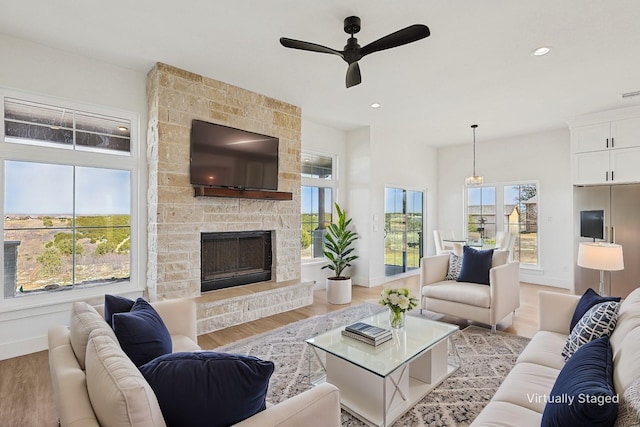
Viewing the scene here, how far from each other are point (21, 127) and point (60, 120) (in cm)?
31

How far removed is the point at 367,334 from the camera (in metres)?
2.34

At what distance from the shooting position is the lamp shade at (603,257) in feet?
8.36

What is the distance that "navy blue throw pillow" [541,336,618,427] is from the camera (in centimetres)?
92

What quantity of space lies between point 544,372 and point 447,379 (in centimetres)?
87

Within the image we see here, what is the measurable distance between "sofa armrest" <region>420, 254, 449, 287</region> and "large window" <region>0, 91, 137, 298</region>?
3453mm

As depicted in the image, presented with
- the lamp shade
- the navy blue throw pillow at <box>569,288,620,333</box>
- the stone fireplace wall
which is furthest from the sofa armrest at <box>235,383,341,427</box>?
the stone fireplace wall

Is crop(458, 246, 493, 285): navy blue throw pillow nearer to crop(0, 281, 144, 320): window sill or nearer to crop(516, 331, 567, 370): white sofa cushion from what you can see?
crop(516, 331, 567, 370): white sofa cushion

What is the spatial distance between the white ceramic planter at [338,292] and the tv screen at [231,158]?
1657 millimetres

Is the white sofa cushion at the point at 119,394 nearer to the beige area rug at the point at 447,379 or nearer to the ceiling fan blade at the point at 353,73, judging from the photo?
the beige area rug at the point at 447,379

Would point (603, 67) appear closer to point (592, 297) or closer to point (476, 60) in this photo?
point (476, 60)

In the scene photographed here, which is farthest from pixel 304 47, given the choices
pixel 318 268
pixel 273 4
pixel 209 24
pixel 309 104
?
pixel 318 268

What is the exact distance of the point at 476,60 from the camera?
3295 mm

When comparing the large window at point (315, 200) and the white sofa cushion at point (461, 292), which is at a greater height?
the large window at point (315, 200)

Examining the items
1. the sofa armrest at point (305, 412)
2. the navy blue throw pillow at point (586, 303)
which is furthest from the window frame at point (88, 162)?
the navy blue throw pillow at point (586, 303)
